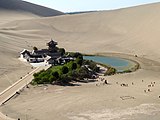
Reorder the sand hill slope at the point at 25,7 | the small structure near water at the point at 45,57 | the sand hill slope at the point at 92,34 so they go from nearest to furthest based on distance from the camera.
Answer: the small structure near water at the point at 45,57
the sand hill slope at the point at 92,34
the sand hill slope at the point at 25,7

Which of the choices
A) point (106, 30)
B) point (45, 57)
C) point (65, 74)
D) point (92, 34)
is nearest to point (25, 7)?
point (106, 30)

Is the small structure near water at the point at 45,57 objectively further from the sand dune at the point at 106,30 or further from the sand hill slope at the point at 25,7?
the sand hill slope at the point at 25,7

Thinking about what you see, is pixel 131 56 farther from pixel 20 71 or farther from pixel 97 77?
pixel 20 71

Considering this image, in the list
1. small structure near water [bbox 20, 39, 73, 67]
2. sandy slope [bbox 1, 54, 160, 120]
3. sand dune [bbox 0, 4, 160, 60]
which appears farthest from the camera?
sand dune [bbox 0, 4, 160, 60]

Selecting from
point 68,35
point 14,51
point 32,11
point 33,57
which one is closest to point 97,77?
point 33,57

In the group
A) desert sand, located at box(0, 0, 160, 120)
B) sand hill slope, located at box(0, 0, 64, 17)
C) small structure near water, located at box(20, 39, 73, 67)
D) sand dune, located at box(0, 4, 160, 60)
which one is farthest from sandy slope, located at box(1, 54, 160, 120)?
sand hill slope, located at box(0, 0, 64, 17)

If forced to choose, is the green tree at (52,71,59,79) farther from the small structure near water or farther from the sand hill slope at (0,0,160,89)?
the small structure near water

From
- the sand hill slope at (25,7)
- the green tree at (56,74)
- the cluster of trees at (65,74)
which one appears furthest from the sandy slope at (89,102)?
the sand hill slope at (25,7)
